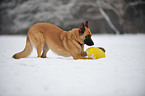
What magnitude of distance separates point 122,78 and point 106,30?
12.2m

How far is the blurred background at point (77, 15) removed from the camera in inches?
544

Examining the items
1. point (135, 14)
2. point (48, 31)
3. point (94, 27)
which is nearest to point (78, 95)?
point (48, 31)

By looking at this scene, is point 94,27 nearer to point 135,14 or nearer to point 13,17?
point 135,14

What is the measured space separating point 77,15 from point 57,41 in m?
11.2

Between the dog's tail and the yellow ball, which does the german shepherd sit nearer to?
the dog's tail

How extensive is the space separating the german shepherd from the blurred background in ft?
34.4

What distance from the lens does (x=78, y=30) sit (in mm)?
3455

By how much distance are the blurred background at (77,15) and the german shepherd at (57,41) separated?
1049cm

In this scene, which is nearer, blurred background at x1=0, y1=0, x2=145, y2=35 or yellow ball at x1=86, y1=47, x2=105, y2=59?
yellow ball at x1=86, y1=47, x2=105, y2=59

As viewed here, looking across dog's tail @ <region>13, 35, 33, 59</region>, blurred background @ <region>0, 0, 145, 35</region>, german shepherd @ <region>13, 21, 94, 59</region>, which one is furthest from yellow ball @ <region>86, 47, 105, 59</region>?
blurred background @ <region>0, 0, 145, 35</region>

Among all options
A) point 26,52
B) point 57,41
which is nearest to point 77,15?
point 57,41

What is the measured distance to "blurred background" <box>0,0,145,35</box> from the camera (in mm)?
13812

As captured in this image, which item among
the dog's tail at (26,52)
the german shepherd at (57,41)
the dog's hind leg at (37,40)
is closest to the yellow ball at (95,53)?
the german shepherd at (57,41)

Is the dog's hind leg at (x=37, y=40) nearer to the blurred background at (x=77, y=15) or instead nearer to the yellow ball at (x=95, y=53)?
the yellow ball at (x=95, y=53)
